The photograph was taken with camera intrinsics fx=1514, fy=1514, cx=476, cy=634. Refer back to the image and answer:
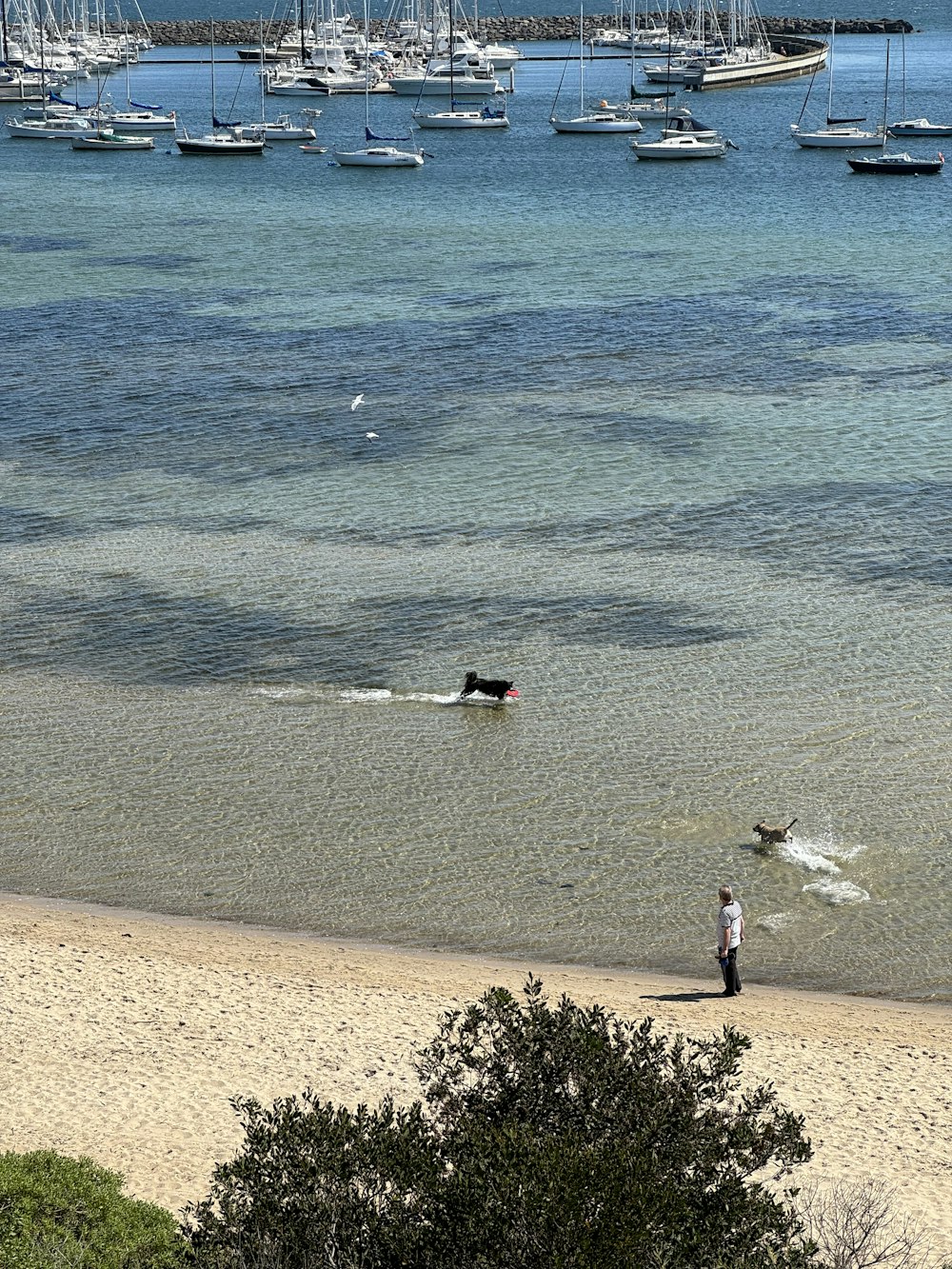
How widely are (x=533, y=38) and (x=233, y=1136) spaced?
580ft

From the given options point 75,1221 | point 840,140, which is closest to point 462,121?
point 840,140

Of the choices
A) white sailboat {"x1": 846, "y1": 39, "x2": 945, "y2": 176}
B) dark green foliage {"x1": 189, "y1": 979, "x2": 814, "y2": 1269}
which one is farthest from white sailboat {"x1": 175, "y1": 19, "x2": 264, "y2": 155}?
dark green foliage {"x1": 189, "y1": 979, "x2": 814, "y2": 1269}

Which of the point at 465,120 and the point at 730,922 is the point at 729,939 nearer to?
the point at 730,922

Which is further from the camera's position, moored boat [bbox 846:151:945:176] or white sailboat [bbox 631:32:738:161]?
white sailboat [bbox 631:32:738:161]

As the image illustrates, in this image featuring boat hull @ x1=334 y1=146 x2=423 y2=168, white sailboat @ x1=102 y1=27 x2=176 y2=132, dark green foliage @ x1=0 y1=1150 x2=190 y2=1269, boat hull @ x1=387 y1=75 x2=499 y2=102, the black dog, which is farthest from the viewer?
boat hull @ x1=387 y1=75 x2=499 y2=102

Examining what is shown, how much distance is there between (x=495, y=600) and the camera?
26500 mm

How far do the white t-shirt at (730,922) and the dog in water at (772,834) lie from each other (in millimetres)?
3153

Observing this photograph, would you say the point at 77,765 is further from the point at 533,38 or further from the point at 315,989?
the point at 533,38

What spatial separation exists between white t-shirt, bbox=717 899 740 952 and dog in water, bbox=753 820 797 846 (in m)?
3.15

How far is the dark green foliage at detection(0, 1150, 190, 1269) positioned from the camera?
9695mm

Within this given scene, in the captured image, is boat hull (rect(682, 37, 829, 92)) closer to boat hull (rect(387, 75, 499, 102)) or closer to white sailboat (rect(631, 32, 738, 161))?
boat hull (rect(387, 75, 499, 102))

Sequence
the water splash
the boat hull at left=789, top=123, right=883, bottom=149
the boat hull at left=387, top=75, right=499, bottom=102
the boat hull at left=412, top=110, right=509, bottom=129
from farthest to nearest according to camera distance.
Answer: the boat hull at left=387, top=75, right=499, bottom=102 → the boat hull at left=412, top=110, right=509, bottom=129 → the boat hull at left=789, top=123, right=883, bottom=149 → the water splash

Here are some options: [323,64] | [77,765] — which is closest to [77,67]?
[323,64]

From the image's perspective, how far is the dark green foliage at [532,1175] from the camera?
28.1ft
